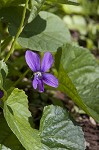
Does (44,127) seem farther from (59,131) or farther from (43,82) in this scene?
(43,82)

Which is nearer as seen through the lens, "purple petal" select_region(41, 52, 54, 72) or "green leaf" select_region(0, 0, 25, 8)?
"purple petal" select_region(41, 52, 54, 72)

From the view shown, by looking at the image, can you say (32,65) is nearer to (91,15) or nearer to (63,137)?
(63,137)

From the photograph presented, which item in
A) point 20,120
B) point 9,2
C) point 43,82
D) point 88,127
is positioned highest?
point 9,2

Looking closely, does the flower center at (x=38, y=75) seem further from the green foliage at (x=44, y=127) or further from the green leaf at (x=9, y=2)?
the green leaf at (x=9, y=2)

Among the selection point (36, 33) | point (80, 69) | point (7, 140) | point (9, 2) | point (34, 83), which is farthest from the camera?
point (80, 69)

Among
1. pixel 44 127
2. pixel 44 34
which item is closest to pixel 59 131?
pixel 44 127

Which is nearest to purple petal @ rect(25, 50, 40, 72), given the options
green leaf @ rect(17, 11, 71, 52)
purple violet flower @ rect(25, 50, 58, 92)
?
purple violet flower @ rect(25, 50, 58, 92)

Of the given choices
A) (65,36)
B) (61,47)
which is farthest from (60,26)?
(61,47)

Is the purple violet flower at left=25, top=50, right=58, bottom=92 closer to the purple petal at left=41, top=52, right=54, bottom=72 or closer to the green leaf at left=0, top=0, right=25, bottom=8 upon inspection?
the purple petal at left=41, top=52, right=54, bottom=72
